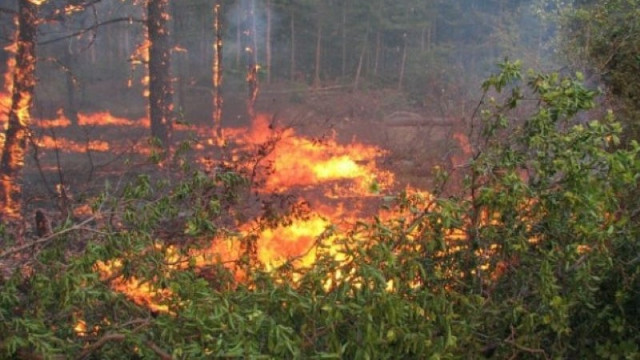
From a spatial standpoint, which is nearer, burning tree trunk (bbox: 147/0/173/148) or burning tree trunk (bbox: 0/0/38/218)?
burning tree trunk (bbox: 0/0/38/218)

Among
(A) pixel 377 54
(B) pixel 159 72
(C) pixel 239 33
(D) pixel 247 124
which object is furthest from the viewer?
(C) pixel 239 33

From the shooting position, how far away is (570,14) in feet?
43.5

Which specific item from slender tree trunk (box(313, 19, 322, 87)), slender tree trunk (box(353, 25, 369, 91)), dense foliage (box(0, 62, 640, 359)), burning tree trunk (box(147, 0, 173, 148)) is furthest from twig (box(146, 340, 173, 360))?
slender tree trunk (box(353, 25, 369, 91))

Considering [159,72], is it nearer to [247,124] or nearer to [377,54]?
[247,124]

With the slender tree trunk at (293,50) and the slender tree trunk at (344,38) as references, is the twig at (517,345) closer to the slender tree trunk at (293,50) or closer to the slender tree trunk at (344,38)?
the slender tree trunk at (293,50)

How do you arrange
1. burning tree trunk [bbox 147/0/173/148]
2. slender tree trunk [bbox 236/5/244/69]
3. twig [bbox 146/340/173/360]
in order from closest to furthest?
twig [bbox 146/340/173/360]
burning tree trunk [bbox 147/0/173/148]
slender tree trunk [bbox 236/5/244/69]

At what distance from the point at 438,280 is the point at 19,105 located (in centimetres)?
1016

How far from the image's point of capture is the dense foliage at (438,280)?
3082mm

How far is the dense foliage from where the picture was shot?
10.1 feet

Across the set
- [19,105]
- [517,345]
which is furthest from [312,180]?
[517,345]

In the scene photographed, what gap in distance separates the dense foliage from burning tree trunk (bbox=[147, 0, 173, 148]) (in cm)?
1204

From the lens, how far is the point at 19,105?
11.3 m

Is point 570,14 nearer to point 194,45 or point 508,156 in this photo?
point 508,156

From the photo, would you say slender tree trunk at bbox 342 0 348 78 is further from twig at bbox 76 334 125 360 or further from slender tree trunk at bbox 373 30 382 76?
twig at bbox 76 334 125 360
